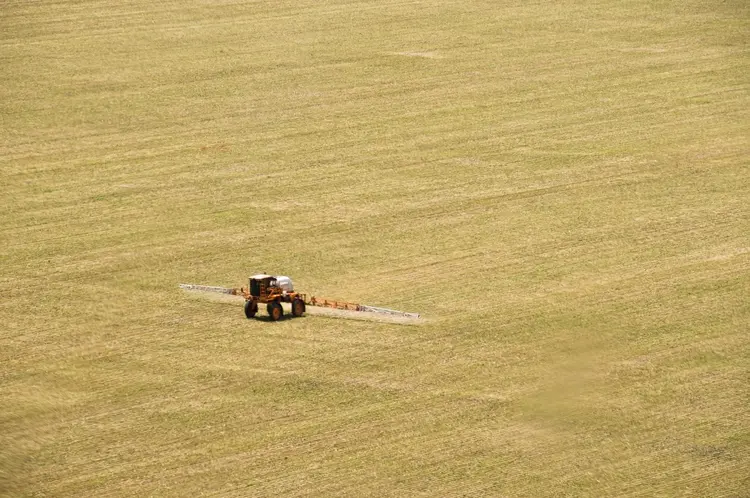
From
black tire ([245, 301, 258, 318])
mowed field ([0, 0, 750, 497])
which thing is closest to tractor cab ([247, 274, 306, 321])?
black tire ([245, 301, 258, 318])

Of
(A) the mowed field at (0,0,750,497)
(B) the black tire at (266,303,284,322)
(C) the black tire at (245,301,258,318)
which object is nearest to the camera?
(A) the mowed field at (0,0,750,497)

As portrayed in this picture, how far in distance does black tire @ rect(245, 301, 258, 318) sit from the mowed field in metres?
0.23

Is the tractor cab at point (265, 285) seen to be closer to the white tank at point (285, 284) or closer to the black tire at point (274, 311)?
the white tank at point (285, 284)

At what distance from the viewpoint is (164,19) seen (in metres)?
75.1

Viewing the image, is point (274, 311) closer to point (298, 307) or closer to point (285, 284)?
point (298, 307)

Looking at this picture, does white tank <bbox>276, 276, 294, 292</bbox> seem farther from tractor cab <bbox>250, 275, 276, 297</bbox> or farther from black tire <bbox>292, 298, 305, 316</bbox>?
black tire <bbox>292, 298, 305, 316</bbox>

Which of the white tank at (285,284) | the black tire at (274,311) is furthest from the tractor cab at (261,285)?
the black tire at (274,311)

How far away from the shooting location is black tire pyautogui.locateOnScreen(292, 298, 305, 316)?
4059 centimetres

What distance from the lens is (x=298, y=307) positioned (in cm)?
4072

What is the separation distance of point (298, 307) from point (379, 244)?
6.59m

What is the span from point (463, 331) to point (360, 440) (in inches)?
268

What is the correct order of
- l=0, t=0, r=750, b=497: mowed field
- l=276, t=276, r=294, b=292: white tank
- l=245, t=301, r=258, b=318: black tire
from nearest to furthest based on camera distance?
l=0, t=0, r=750, b=497: mowed field
l=245, t=301, r=258, b=318: black tire
l=276, t=276, r=294, b=292: white tank

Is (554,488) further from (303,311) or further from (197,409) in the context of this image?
(303,311)

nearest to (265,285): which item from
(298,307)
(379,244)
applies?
(298,307)
